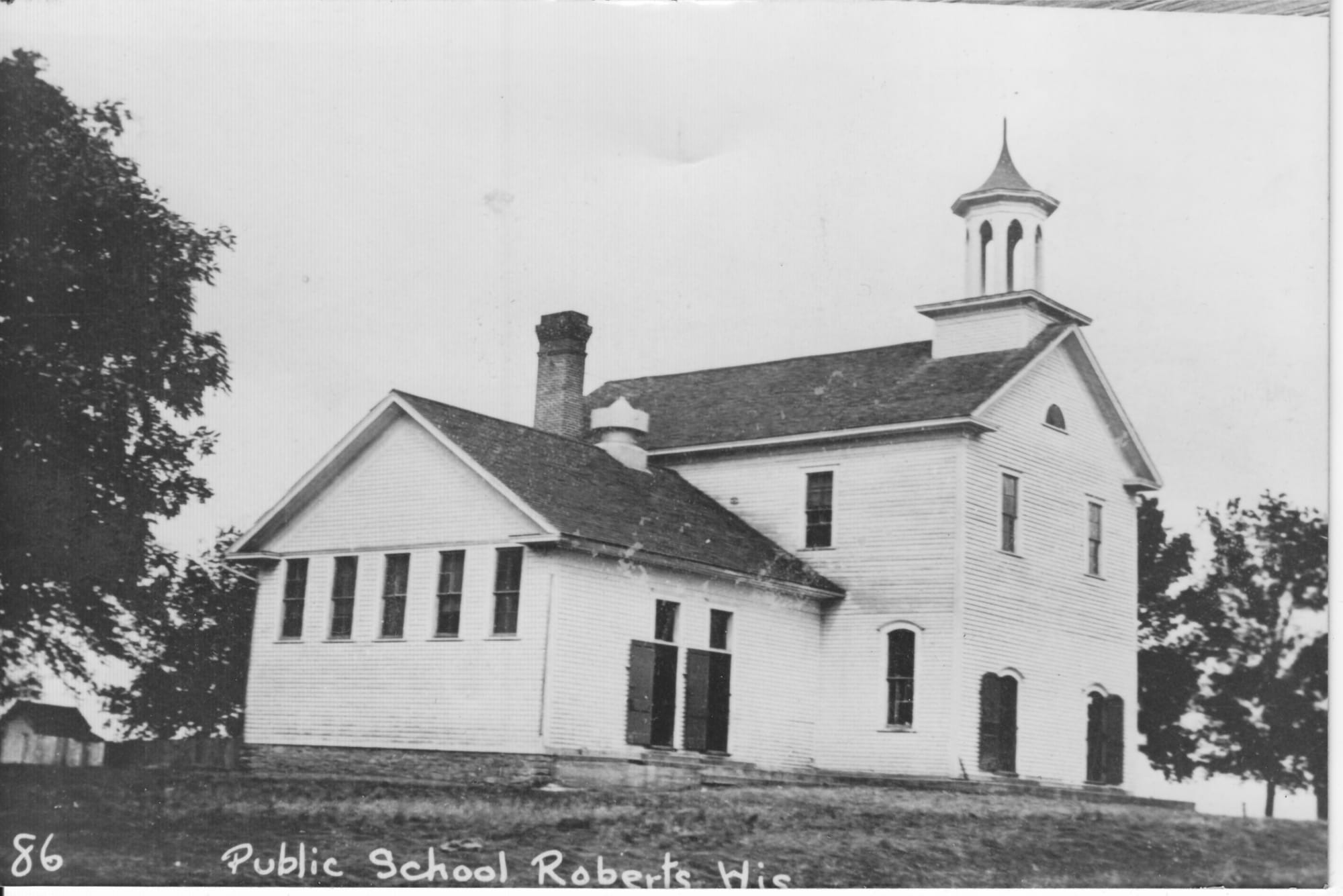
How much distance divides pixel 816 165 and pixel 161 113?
5.91 metres

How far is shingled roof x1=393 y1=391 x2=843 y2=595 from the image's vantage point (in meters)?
21.0

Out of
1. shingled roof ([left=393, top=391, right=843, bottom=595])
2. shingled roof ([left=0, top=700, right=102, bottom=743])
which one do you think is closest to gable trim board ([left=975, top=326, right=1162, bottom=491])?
shingled roof ([left=393, top=391, right=843, bottom=595])

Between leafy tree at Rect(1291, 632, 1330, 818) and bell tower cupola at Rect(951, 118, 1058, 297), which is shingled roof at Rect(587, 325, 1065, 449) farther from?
leafy tree at Rect(1291, 632, 1330, 818)

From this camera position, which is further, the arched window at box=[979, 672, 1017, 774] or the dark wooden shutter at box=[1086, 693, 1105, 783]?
the dark wooden shutter at box=[1086, 693, 1105, 783]

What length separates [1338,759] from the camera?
15844mm

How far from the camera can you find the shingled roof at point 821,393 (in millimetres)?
23547

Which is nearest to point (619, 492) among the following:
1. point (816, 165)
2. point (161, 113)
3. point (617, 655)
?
point (617, 655)

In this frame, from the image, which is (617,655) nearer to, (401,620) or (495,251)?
(401,620)

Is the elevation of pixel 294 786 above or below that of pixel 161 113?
below

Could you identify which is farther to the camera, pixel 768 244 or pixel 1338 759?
pixel 768 244

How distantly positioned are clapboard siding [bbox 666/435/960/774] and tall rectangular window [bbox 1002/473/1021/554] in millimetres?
1076

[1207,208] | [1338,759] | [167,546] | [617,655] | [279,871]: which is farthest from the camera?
[617,655]

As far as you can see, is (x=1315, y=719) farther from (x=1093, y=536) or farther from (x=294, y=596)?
(x=294, y=596)

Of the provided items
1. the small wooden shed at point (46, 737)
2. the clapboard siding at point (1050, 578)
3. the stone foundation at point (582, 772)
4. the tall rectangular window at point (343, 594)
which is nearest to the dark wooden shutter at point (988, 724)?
the clapboard siding at point (1050, 578)
